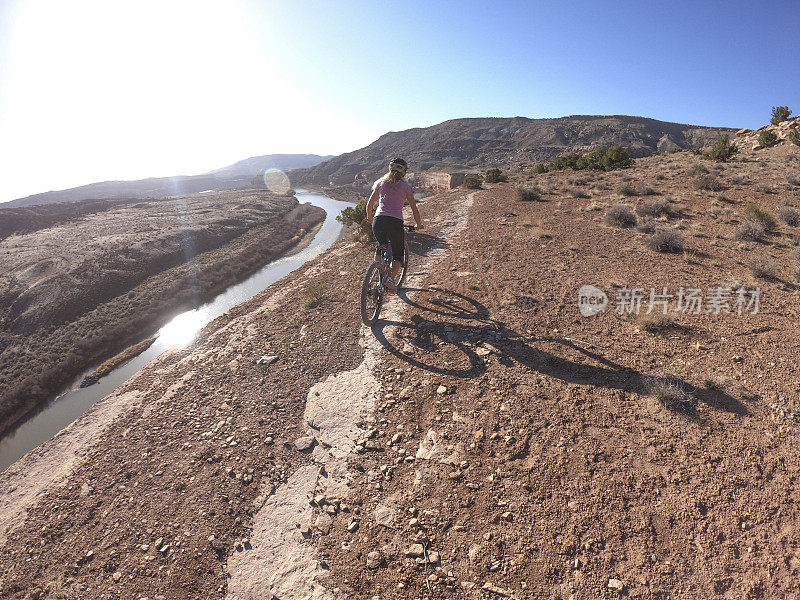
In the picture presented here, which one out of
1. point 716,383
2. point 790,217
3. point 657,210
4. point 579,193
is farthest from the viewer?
point 579,193

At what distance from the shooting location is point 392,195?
5648 millimetres

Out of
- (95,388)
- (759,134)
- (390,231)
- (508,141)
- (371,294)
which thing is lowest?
(95,388)

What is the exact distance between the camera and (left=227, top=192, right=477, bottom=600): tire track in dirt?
3.12 meters

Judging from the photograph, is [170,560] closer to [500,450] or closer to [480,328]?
[500,450]

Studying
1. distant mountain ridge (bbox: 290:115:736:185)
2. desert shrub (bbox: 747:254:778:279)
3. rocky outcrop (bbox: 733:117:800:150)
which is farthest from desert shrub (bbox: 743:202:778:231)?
distant mountain ridge (bbox: 290:115:736:185)

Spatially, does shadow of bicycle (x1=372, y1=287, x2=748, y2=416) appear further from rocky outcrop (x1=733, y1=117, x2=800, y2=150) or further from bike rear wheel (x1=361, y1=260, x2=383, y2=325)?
rocky outcrop (x1=733, y1=117, x2=800, y2=150)

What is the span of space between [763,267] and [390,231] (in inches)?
291

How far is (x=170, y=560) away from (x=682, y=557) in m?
4.88

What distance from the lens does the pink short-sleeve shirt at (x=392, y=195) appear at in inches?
221

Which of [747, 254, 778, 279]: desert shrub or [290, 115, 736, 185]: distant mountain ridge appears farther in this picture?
[290, 115, 736, 185]: distant mountain ridge

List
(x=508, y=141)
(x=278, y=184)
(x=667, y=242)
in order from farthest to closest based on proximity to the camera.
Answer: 1. (x=278, y=184)
2. (x=508, y=141)
3. (x=667, y=242)

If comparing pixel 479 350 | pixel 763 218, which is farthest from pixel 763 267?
pixel 479 350

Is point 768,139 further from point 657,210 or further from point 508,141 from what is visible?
point 508,141

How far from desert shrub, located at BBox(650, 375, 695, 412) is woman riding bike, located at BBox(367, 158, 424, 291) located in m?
4.05
